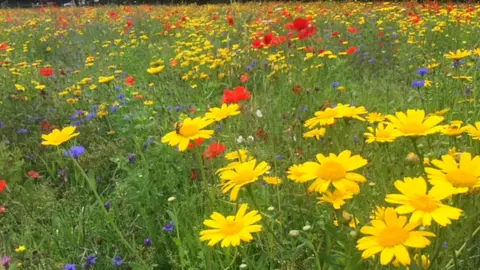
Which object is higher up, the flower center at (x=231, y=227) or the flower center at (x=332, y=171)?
the flower center at (x=332, y=171)

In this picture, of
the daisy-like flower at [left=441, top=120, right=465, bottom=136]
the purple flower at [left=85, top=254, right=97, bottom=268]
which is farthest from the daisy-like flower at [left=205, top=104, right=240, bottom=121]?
the purple flower at [left=85, top=254, right=97, bottom=268]

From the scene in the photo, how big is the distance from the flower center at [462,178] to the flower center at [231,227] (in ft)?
1.27

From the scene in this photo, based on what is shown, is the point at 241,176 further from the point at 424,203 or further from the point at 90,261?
the point at 90,261

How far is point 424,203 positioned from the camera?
725 millimetres

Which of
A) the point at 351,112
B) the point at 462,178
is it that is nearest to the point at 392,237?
the point at 462,178

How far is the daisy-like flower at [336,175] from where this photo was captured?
85 centimetres

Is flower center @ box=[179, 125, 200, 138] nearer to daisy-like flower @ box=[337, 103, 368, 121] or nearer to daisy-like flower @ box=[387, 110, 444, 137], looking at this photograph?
daisy-like flower @ box=[337, 103, 368, 121]

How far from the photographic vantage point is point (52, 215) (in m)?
1.93

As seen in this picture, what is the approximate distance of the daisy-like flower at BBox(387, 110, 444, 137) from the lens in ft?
2.99

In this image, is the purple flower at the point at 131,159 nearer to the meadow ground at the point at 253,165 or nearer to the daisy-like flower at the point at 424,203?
the meadow ground at the point at 253,165

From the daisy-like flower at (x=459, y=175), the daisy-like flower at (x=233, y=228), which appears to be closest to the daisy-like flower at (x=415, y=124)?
the daisy-like flower at (x=459, y=175)

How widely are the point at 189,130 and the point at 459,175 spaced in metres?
0.61

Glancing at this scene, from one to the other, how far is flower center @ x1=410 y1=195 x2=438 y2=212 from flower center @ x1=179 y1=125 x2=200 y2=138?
1.84 ft

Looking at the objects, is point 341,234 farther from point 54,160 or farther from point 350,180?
point 54,160
